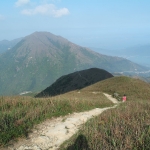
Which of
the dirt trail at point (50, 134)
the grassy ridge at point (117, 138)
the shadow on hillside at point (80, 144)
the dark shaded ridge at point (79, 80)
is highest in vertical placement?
the grassy ridge at point (117, 138)

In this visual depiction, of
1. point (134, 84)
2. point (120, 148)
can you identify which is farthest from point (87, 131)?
point (134, 84)

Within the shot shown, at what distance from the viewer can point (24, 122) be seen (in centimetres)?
1118

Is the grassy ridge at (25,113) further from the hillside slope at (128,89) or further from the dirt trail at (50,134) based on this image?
the hillside slope at (128,89)

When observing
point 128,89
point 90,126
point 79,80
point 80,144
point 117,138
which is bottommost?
point 79,80

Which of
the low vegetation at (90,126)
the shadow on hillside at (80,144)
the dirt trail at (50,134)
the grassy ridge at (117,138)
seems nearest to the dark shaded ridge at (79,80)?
the low vegetation at (90,126)

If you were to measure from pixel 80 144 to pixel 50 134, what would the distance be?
2398mm

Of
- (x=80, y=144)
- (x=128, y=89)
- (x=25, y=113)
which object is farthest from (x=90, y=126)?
(x=128, y=89)

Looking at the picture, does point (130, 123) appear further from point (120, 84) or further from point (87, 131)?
point (120, 84)

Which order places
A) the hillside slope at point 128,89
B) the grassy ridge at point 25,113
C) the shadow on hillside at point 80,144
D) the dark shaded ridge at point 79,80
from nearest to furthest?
the shadow on hillside at point 80,144 → the grassy ridge at point 25,113 → the hillside slope at point 128,89 → the dark shaded ridge at point 79,80

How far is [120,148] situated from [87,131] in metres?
2.28

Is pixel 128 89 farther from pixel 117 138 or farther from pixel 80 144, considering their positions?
pixel 80 144

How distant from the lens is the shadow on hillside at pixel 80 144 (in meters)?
7.89

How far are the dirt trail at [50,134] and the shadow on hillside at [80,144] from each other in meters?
0.83

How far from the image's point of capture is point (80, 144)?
8.27 meters
